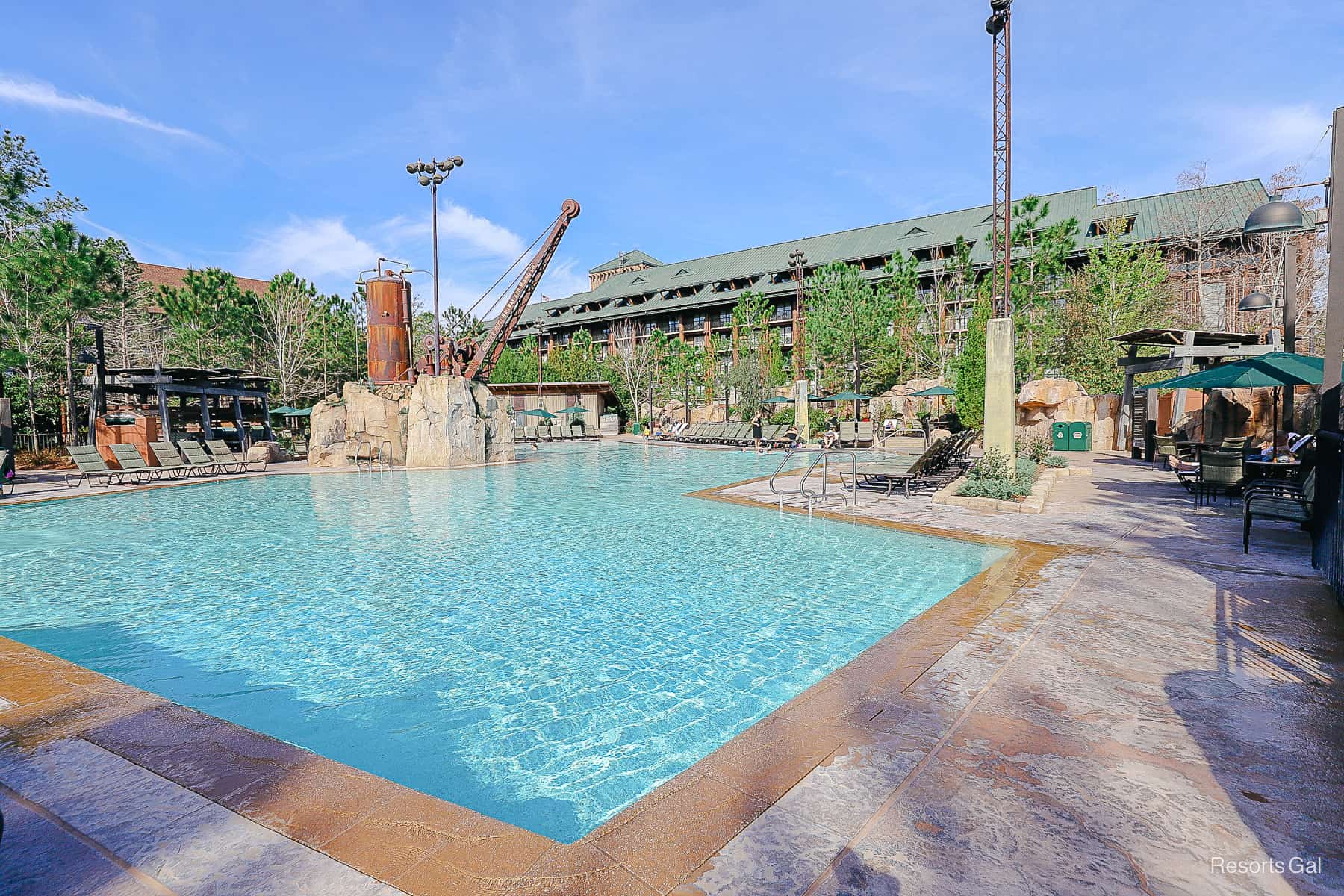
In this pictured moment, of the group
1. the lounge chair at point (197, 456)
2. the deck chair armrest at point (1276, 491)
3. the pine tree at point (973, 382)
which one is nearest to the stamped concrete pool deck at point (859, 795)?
the deck chair armrest at point (1276, 491)

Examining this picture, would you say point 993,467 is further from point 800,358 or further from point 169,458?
point 800,358

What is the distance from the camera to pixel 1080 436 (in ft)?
69.4

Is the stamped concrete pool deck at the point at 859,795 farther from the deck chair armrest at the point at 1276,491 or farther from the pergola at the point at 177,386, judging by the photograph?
the pergola at the point at 177,386

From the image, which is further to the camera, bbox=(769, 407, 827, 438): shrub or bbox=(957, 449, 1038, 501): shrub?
bbox=(769, 407, 827, 438): shrub

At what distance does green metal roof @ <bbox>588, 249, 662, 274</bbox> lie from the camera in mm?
75438

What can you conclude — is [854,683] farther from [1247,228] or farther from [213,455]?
[213,455]

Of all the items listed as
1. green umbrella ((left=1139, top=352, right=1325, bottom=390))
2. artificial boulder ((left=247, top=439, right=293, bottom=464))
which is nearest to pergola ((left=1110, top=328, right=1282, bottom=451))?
green umbrella ((left=1139, top=352, right=1325, bottom=390))

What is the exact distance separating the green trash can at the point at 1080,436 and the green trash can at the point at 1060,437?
118 mm

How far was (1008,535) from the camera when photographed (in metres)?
7.39

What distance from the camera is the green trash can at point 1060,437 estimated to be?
2112 centimetres

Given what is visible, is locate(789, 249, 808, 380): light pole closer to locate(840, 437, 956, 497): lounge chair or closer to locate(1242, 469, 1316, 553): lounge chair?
locate(840, 437, 956, 497): lounge chair

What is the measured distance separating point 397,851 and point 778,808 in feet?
4.30

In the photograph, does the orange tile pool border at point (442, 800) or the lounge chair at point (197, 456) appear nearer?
the orange tile pool border at point (442, 800)

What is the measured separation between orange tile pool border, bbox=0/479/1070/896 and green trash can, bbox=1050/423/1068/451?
20.6 meters
